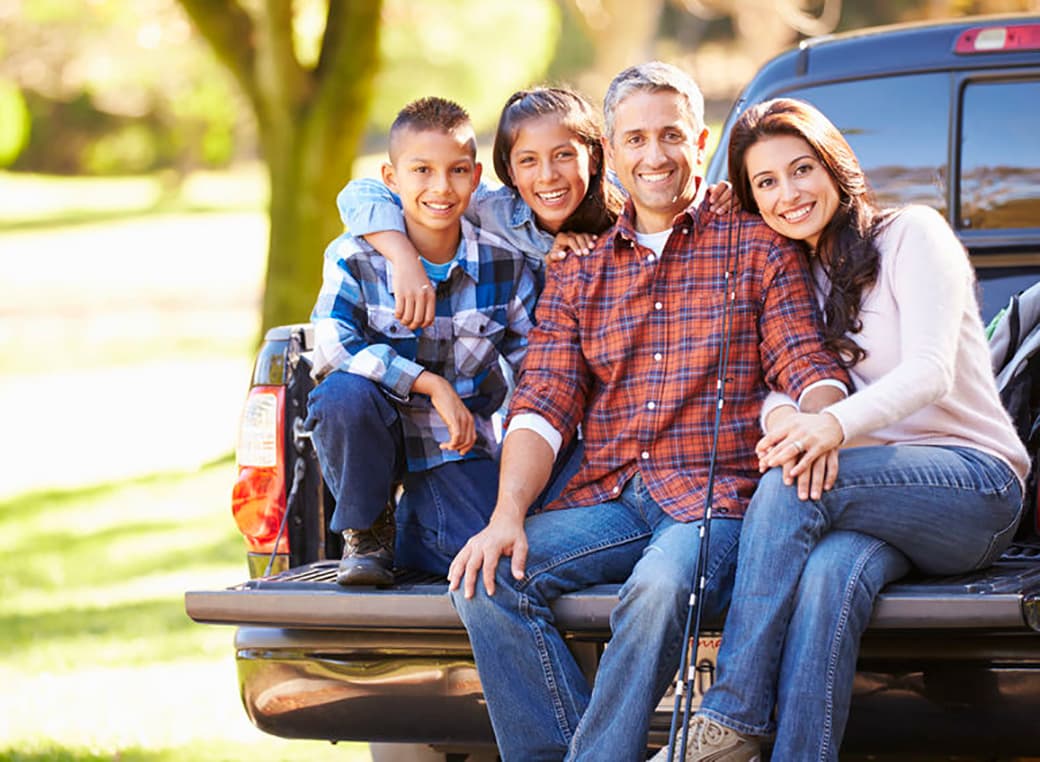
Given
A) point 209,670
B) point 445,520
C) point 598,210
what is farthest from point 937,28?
point 209,670

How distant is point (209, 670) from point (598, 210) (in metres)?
3.31

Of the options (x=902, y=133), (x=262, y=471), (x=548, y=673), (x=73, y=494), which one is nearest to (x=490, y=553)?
(x=548, y=673)

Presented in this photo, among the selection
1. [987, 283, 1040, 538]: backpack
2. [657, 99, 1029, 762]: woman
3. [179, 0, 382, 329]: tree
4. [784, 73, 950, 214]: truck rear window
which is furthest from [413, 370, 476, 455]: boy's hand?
[179, 0, 382, 329]: tree

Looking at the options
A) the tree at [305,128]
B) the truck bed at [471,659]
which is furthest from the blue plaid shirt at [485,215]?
the tree at [305,128]

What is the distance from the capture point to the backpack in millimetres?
3852

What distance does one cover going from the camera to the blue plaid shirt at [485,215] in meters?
3.98

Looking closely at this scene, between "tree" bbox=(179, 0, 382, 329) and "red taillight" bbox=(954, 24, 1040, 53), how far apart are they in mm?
6668

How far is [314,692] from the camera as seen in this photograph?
12.0 ft

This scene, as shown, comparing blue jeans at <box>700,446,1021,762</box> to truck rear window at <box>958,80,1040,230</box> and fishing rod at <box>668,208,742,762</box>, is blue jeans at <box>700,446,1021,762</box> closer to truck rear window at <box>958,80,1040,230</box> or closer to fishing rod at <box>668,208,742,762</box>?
fishing rod at <box>668,208,742,762</box>

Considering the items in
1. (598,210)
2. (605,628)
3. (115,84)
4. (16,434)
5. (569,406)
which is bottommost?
(16,434)

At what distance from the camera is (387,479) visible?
→ 3.72m

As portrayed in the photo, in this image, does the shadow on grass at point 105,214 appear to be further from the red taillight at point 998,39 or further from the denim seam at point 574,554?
the denim seam at point 574,554

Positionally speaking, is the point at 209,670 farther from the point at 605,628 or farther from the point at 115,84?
the point at 115,84

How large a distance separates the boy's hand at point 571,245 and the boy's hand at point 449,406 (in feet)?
1.45
